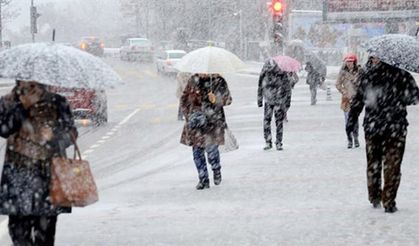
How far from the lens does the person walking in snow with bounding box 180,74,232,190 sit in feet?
34.2

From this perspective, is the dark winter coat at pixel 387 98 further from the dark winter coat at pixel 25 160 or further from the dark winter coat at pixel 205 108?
the dark winter coat at pixel 25 160

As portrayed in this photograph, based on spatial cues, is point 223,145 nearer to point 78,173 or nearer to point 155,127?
point 78,173

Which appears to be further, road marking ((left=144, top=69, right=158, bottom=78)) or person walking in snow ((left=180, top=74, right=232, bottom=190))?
road marking ((left=144, top=69, right=158, bottom=78))

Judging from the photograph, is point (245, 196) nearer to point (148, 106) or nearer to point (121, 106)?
point (148, 106)

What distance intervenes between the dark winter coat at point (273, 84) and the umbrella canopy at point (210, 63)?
3.23 meters

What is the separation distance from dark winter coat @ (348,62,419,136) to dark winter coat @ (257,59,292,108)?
5.60 m

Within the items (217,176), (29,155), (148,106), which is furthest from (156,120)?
(29,155)

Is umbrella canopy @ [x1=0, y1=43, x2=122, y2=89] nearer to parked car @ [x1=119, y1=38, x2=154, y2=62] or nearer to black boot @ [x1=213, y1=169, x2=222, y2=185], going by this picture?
black boot @ [x1=213, y1=169, x2=222, y2=185]

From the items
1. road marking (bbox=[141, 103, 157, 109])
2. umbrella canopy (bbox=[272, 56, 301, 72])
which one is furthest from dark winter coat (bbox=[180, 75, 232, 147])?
road marking (bbox=[141, 103, 157, 109])

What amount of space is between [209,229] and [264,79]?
6344 millimetres

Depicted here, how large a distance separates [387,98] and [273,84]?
5.93 m

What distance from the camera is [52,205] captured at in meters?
5.88

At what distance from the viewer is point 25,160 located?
19.3 ft

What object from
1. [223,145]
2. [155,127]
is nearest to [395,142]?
[223,145]
